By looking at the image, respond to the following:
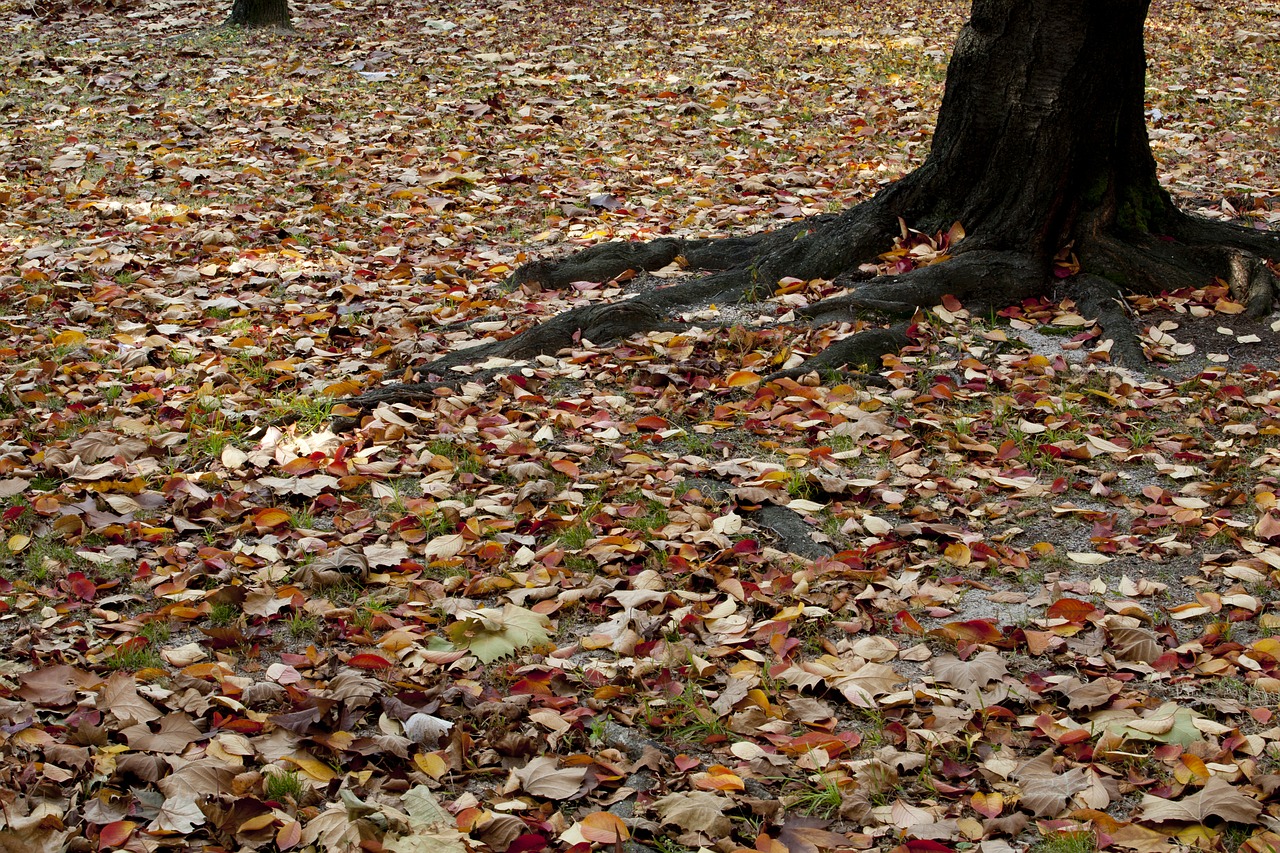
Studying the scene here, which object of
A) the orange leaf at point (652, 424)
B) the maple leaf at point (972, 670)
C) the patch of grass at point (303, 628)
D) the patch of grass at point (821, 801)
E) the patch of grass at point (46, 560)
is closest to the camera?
the patch of grass at point (821, 801)

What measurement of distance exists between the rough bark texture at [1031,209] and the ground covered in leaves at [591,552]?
5.9 inches

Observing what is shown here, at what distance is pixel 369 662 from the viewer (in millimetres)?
3066

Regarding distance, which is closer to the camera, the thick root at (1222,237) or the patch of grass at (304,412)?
the patch of grass at (304,412)

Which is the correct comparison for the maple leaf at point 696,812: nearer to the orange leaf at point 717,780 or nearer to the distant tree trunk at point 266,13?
the orange leaf at point 717,780

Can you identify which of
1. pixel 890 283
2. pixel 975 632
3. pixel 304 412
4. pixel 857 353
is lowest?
pixel 304 412

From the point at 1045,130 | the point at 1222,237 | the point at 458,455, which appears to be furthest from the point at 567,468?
the point at 1222,237

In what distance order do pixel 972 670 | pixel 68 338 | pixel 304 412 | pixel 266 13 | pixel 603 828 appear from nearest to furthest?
1. pixel 603 828
2. pixel 972 670
3. pixel 304 412
4. pixel 68 338
5. pixel 266 13

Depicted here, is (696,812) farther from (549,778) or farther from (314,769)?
(314,769)

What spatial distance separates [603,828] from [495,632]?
0.83 metres

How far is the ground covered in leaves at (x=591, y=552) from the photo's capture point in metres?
2.61

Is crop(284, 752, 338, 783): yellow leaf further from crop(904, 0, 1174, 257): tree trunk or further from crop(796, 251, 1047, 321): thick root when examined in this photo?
crop(904, 0, 1174, 257): tree trunk

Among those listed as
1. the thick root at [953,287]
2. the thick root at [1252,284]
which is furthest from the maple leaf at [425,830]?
the thick root at [1252,284]

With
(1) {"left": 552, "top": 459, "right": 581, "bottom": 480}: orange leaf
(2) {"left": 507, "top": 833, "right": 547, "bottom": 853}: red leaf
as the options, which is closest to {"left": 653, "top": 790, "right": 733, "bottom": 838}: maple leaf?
(2) {"left": 507, "top": 833, "right": 547, "bottom": 853}: red leaf

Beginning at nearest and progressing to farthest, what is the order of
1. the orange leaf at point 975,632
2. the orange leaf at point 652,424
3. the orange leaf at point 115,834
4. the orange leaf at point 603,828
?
the orange leaf at point 115,834 < the orange leaf at point 603,828 < the orange leaf at point 975,632 < the orange leaf at point 652,424
